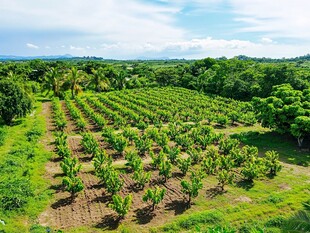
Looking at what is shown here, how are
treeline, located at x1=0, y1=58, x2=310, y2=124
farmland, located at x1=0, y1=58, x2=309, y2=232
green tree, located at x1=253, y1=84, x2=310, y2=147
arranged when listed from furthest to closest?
treeline, located at x1=0, y1=58, x2=310, y2=124
green tree, located at x1=253, y1=84, x2=310, y2=147
farmland, located at x1=0, y1=58, x2=309, y2=232

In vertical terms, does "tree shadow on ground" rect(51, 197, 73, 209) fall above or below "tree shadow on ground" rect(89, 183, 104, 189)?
below

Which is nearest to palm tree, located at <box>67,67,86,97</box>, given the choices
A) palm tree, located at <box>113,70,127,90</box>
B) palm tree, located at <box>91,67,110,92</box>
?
palm tree, located at <box>91,67,110,92</box>

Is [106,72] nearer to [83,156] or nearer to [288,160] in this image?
[83,156]

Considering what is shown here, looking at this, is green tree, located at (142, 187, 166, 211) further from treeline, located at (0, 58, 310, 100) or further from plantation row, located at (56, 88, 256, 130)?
treeline, located at (0, 58, 310, 100)

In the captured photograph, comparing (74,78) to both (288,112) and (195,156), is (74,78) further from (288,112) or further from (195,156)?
(288,112)

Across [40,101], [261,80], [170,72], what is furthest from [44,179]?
[170,72]

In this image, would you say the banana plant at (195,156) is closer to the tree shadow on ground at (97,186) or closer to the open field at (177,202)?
the open field at (177,202)
